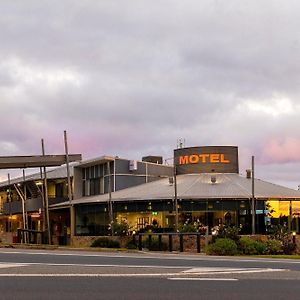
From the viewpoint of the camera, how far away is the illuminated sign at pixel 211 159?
5359 centimetres

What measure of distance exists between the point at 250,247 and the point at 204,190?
16553mm

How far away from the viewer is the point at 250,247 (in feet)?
105

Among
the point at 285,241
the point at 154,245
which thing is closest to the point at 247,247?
the point at 285,241

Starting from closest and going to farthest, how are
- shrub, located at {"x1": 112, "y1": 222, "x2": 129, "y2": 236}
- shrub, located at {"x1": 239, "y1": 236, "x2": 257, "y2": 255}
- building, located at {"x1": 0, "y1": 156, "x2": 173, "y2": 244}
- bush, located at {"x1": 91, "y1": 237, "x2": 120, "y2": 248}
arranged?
1. shrub, located at {"x1": 239, "y1": 236, "x2": 257, "y2": 255}
2. bush, located at {"x1": 91, "y1": 237, "x2": 120, "y2": 248}
3. shrub, located at {"x1": 112, "y1": 222, "x2": 129, "y2": 236}
4. building, located at {"x1": 0, "y1": 156, "x2": 173, "y2": 244}

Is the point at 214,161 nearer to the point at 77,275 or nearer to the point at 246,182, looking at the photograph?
the point at 246,182

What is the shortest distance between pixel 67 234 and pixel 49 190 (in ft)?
33.9

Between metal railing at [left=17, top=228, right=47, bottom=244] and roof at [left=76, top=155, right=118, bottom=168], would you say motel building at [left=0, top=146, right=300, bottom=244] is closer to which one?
roof at [left=76, top=155, right=118, bottom=168]

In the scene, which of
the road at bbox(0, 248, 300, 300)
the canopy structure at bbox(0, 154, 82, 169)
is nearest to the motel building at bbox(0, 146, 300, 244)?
the canopy structure at bbox(0, 154, 82, 169)

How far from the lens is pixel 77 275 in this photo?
1405cm

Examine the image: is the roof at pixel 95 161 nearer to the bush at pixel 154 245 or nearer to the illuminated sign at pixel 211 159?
the illuminated sign at pixel 211 159

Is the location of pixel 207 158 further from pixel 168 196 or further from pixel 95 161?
pixel 95 161

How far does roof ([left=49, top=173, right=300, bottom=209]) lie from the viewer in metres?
46.8

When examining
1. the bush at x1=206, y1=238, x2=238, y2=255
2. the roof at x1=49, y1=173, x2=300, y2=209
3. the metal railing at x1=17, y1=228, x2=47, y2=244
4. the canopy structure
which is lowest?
the metal railing at x1=17, y1=228, x2=47, y2=244

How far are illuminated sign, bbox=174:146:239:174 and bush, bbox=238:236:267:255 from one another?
2093 cm
